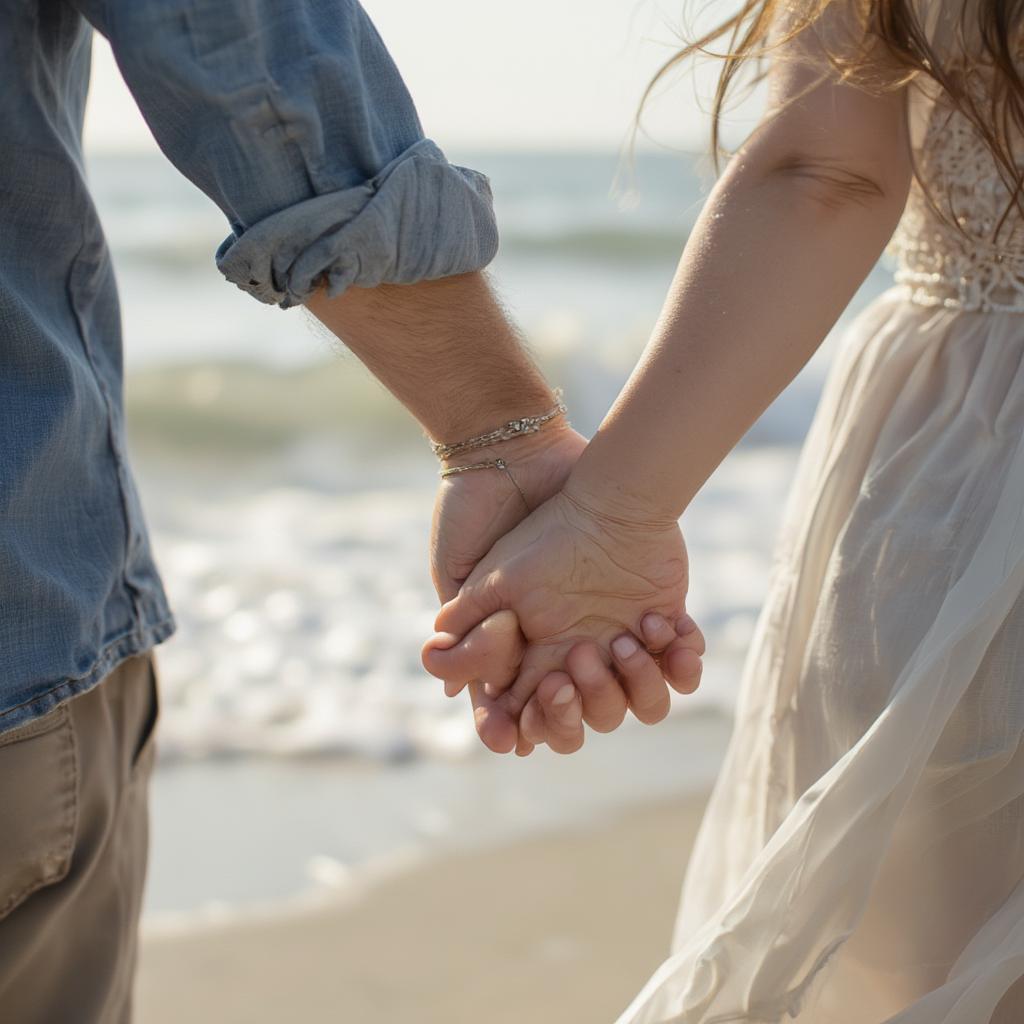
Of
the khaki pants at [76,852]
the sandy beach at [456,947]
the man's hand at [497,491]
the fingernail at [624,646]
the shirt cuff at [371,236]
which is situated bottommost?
the sandy beach at [456,947]

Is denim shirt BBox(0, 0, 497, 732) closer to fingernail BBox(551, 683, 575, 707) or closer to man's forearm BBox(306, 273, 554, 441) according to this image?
man's forearm BBox(306, 273, 554, 441)

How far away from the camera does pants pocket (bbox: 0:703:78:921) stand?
1.12 m

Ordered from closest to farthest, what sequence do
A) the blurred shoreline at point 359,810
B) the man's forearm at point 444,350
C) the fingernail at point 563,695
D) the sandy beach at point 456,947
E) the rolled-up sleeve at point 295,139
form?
the rolled-up sleeve at point 295,139 < the man's forearm at point 444,350 < the fingernail at point 563,695 < the sandy beach at point 456,947 < the blurred shoreline at point 359,810

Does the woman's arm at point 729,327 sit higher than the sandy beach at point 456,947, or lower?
higher

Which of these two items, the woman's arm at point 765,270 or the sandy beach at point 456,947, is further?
the sandy beach at point 456,947

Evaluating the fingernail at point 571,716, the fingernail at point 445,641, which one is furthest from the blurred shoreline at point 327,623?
the fingernail at point 571,716

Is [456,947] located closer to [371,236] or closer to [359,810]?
[359,810]

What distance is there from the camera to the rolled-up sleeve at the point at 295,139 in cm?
105

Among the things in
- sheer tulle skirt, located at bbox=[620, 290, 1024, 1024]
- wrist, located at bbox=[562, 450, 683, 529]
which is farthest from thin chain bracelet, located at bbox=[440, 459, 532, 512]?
sheer tulle skirt, located at bbox=[620, 290, 1024, 1024]

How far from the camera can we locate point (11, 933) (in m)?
1.19

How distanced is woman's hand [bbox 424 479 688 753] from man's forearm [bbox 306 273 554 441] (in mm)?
132

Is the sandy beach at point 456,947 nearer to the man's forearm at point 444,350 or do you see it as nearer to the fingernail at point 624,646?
the fingernail at point 624,646

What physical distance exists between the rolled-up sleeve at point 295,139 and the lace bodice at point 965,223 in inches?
19.2

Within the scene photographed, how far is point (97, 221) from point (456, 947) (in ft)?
5.48
